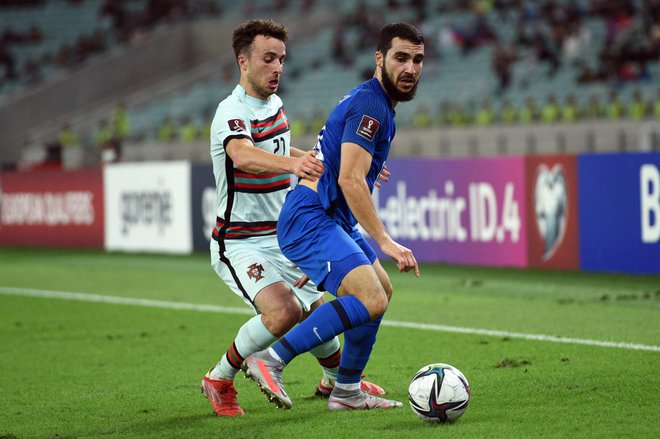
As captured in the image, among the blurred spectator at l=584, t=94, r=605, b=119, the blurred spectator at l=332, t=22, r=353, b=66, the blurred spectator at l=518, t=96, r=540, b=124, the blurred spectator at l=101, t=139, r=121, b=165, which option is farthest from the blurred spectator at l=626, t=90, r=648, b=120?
the blurred spectator at l=101, t=139, r=121, b=165

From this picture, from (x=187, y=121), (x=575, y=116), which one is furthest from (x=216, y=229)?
(x=187, y=121)

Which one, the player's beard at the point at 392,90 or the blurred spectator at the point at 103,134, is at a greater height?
the blurred spectator at the point at 103,134

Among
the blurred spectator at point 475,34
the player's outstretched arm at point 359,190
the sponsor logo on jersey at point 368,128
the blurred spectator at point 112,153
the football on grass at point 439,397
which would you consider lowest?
the football on grass at point 439,397

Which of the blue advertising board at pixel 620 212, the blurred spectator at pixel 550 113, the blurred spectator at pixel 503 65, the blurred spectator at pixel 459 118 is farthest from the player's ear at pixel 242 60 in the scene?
the blurred spectator at pixel 503 65

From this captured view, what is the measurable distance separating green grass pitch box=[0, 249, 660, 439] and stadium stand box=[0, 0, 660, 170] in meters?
5.59

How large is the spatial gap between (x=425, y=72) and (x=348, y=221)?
22.0 m

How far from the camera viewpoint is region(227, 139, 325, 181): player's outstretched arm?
5.44 metres

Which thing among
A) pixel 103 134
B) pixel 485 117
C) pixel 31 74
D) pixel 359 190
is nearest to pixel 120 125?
pixel 103 134

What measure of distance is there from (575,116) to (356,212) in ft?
54.3

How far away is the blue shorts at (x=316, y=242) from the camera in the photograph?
18.5 feet

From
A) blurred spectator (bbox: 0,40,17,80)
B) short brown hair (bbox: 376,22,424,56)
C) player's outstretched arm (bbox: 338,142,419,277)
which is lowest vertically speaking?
player's outstretched arm (bbox: 338,142,419,277)

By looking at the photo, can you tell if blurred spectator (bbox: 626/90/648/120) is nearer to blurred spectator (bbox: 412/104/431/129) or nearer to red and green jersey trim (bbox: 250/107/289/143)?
blurred spectator (bbox: 412/104/431/129)

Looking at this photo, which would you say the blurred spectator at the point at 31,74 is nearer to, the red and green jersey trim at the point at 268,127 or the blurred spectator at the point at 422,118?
the blurred spectator at the point at 422,118

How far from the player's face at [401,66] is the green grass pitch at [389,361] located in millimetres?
1684
